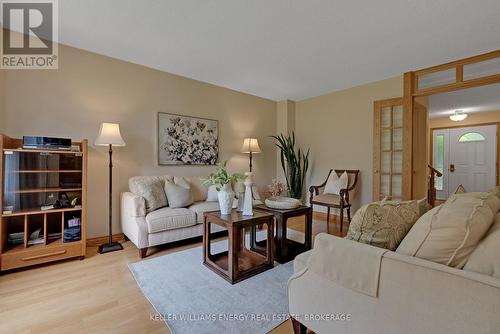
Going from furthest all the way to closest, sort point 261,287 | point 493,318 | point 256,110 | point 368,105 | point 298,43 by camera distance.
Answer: point 256,110 → point 368,105 → point 298,43 → point 261,287 → point 493,318

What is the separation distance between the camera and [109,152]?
285 cm

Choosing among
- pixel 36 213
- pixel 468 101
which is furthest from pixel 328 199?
pixel 468 101

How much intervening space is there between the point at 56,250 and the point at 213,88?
3.05m

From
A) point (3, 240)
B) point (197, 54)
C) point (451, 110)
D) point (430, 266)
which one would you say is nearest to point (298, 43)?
point (197, 54)

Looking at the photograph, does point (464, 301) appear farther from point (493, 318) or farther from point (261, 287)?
point (261, 287)

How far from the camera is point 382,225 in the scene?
1149mm

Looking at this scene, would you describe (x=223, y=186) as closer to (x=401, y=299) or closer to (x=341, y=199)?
(x=401, y=299)

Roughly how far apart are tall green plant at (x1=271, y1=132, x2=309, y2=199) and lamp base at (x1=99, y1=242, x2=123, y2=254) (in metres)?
3.02

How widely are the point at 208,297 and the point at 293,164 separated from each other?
Result: 3.27 meters

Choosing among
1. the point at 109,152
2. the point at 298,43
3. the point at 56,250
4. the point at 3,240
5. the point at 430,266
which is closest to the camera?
the point at 430,266

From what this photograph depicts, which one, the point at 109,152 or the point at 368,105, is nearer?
the point at 109,152

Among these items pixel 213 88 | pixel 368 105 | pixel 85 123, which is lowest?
pixel 85 123

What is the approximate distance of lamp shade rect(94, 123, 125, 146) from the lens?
2.66m

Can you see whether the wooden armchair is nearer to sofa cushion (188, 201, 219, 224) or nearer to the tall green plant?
the tall green plant
